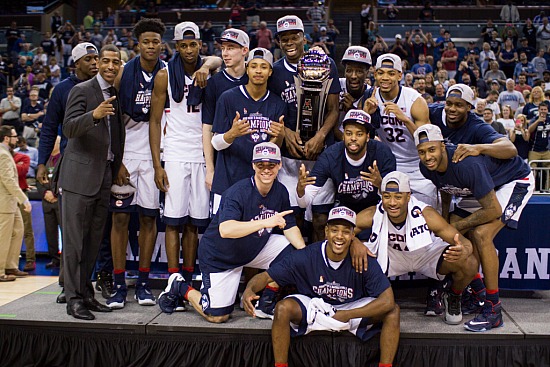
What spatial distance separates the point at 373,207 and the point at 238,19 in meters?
15.8

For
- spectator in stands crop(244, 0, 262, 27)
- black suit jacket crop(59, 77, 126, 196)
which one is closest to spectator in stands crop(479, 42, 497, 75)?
spectator in stands crop(244, 0, 262, 27)

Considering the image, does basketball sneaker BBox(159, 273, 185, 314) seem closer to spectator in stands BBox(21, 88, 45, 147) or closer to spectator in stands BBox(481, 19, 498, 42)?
spectator in stands BBox(21, 88, 45, 147)

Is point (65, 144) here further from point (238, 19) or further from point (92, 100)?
point (238, 19)

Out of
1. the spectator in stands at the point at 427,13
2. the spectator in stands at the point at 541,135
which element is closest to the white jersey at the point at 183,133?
the spectator in stands at the point at 541,135

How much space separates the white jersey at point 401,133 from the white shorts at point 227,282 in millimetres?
1266

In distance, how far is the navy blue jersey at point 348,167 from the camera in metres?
5.31

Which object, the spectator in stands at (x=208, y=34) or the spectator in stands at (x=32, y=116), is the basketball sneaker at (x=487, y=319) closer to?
the spectator in stands at (x=32, y=116)

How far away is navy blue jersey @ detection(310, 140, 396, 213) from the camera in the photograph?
5312 mm

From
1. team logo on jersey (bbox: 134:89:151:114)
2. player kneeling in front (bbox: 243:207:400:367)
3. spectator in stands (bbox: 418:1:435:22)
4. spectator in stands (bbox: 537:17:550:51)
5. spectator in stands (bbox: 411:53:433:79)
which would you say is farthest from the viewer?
spectator in stands (bbox: 418:1:435:22)

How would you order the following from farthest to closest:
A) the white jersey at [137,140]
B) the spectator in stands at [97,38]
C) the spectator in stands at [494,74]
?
the spectator in stands at [97,38] < the spectator in stands at [494,74] < the white jersey at [137,140]

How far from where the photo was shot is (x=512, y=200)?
5.36 meters

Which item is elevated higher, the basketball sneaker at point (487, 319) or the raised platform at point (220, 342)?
the basketball sneaker at point (487, 319)

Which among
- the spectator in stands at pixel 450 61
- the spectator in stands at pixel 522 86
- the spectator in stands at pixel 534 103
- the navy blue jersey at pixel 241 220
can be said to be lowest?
the navy blue jersey at pixel 241 220

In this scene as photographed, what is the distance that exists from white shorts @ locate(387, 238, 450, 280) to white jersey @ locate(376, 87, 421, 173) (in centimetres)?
84
